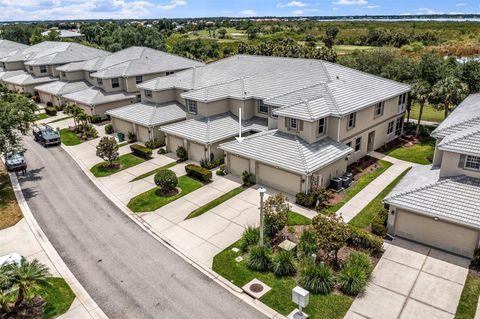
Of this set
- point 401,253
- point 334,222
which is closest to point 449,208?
point 401,253

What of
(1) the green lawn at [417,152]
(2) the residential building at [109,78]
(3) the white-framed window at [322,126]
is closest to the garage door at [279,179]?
(3) the white-framed window at [322,126]

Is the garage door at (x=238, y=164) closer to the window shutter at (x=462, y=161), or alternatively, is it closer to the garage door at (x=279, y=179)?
the garage door at (x=279, y=179)

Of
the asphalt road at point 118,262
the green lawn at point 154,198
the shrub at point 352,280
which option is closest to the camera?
the asphalt road at point 118,262

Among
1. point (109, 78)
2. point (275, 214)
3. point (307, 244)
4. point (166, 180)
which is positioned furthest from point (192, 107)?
point (307, 244)

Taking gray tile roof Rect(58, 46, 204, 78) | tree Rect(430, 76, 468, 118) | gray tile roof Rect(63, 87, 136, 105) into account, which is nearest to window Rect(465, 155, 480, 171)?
tree Rect(430, 76, 468, 118)

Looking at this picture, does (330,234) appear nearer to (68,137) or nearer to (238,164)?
(238,164)

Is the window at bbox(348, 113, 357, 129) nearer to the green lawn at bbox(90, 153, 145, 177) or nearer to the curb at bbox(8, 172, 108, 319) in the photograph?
the green lawn at bbox(90, 153, 145, 177)
